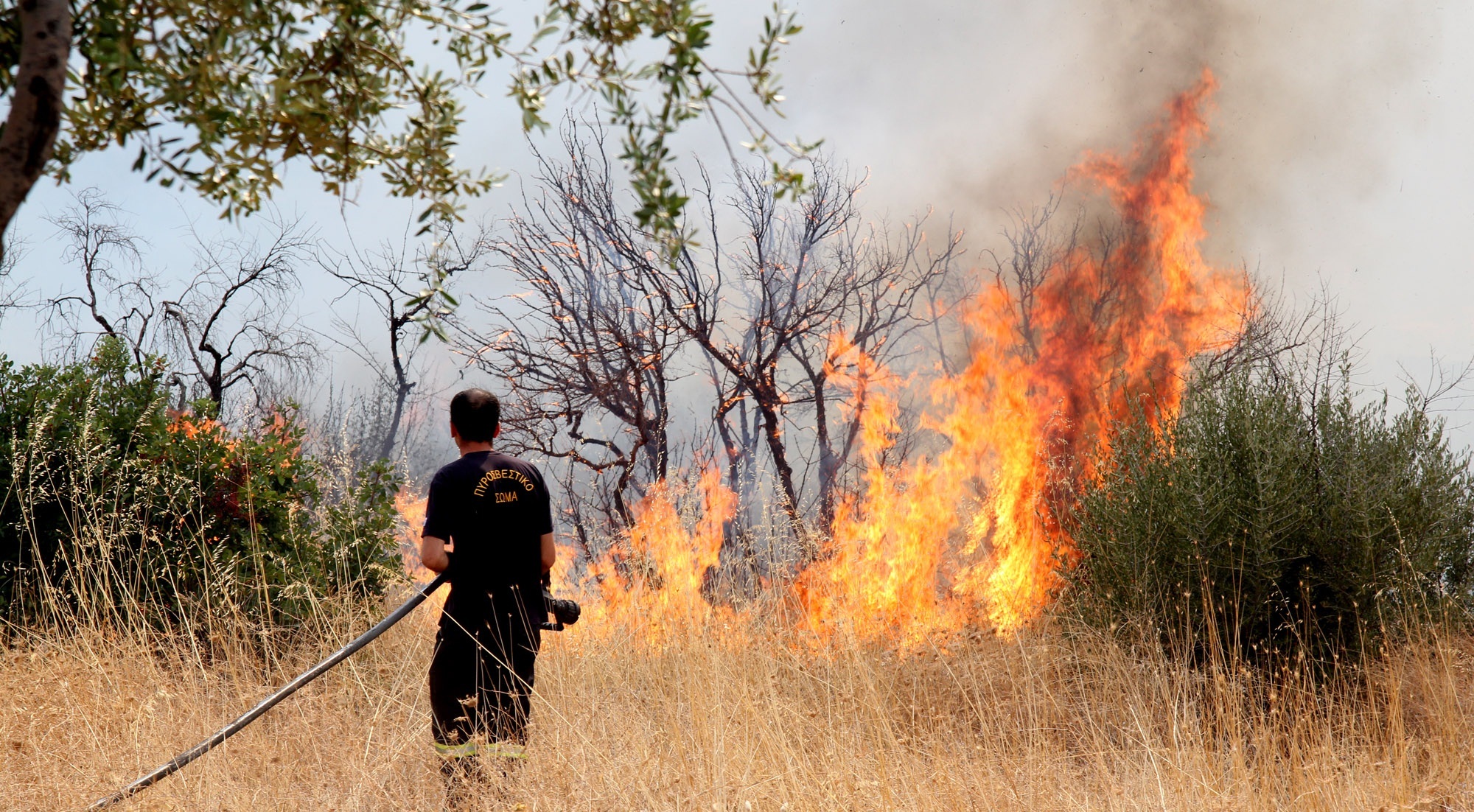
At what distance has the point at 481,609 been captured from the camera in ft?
13.9

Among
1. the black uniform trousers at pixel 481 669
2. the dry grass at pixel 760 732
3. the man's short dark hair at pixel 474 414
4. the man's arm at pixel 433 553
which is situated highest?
the man's short dark hair at pixel 474 414

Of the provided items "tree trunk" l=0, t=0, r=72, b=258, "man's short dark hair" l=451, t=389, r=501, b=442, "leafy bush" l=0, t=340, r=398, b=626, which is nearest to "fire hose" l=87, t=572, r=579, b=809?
"man's short dark hair" l=451, t=389, r=501, b=442

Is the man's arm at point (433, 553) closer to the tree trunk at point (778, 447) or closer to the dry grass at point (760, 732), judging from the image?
the dry grass at point (760, 732)

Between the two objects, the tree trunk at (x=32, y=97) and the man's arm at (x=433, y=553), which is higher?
the tree trunk at (x=32, y=97)

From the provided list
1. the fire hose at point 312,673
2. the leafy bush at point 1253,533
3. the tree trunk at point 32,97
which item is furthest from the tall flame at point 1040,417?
the tree trunk at point 32,97

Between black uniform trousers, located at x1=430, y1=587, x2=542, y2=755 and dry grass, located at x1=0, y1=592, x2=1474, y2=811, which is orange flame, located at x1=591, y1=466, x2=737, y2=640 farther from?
black uniform trousers, located at x1=430, y1=587, x2=542, y2=755

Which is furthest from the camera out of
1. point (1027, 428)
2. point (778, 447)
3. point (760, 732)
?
point (778, 447)

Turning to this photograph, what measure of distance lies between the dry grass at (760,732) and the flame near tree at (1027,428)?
41.4 inches

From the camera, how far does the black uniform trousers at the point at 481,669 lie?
421 cm

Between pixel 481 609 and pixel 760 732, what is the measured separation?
5.00 ft

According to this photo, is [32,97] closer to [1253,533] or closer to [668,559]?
[668,559]

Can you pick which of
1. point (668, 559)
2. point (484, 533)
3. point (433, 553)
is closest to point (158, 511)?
point (668, 559)

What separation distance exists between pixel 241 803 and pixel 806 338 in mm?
11531

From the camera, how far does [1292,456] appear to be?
287 inches
